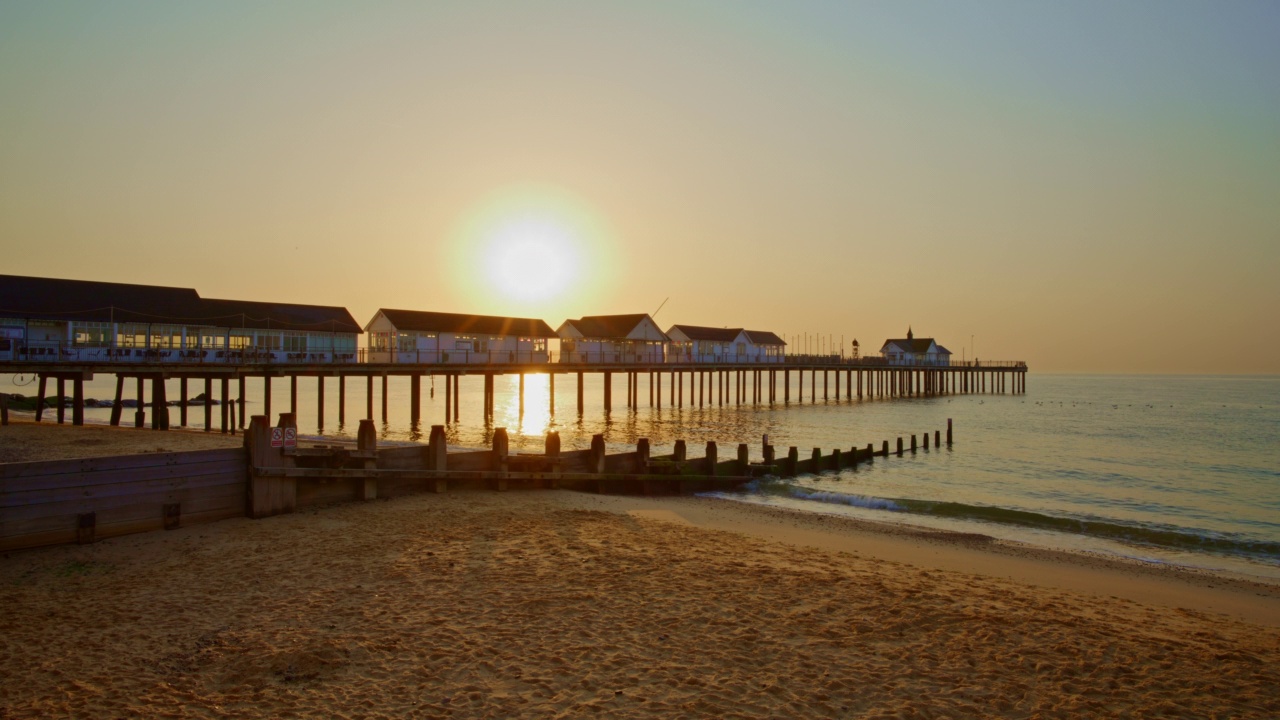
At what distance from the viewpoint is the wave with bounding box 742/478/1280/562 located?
16578 millimetres

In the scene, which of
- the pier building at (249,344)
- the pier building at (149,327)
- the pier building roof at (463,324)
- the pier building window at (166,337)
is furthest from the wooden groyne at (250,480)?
the pier building roof at (463,324)

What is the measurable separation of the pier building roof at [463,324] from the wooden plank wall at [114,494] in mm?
33760

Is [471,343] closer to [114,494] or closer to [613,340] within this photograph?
[613,340]

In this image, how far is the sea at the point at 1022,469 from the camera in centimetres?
1761

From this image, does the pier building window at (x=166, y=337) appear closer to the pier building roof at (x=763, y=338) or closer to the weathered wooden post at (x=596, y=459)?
the weathered wooden post at (x=596, y=459)

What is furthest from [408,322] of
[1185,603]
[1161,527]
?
[1185,603]

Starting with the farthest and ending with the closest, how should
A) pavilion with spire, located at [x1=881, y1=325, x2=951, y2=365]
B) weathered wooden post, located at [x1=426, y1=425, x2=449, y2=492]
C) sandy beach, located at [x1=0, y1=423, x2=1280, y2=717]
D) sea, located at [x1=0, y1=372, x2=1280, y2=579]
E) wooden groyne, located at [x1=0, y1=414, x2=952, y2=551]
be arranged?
pavilion with spire, located at [x1=881, y1=325, x2=951, y2=365] < sea, located at [x1=0, y1=372, x2=1280, y2=579] < weathered wooden post, located at [x1=426, y1=425, x2=449, y2=492] < wooden groyne, located at [x1=0, y1=414, x2=952, y2=551] < sandy beach, located at [x1=0, y1=423, x2=1280, y2=717]

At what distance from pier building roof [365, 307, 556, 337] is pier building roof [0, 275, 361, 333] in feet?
12.2

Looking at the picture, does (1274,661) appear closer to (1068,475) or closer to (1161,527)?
(1161,527)

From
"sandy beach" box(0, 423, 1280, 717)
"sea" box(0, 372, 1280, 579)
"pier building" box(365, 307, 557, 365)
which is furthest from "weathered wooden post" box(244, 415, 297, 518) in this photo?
"pier building" box(365, 307, 557, 365)

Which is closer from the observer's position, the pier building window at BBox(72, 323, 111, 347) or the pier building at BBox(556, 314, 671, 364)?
the pier building window at BBox(72, 323, 111, 347)

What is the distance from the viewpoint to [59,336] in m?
31.6

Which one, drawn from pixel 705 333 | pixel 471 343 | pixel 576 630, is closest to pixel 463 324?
pixel 471 343

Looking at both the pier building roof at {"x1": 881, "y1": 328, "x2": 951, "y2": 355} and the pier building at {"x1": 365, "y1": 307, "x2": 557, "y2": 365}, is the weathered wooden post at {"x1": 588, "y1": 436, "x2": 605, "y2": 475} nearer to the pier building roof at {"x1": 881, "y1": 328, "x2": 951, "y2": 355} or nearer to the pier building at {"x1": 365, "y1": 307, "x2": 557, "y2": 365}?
the pier building at {"x1": 365, "y1": 307, "x2": 557, "y2": 365}
